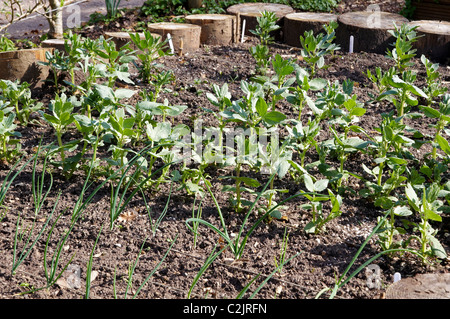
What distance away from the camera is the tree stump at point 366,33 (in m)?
5.47

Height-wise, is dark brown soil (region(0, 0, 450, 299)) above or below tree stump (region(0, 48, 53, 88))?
below

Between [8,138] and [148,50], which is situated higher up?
[148,50]

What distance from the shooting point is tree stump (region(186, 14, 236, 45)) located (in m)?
5.81

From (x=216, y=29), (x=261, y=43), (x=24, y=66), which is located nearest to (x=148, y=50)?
(x=24, y=66)

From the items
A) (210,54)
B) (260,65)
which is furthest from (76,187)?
(210,54)

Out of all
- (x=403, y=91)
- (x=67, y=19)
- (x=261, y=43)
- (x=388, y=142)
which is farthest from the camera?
(x=67, y=19)

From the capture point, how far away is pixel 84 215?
2826 mm

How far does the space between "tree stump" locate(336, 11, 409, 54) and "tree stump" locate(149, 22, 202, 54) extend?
4.92 ft

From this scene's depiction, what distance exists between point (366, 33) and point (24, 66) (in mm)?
3295

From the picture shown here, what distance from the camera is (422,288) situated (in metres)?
2.24

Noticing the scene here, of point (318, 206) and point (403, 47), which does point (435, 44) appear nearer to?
point (403, 47)

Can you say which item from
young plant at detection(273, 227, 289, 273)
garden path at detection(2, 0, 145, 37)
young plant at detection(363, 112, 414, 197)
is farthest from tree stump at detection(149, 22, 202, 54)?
young plant at detection(273, 227, 289, 273)

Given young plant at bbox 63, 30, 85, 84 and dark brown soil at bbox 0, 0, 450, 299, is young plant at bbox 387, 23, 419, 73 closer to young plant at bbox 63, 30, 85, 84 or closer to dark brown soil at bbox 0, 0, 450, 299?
dark brown soil at bbox 0, 0, 450, 299
